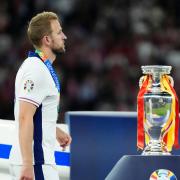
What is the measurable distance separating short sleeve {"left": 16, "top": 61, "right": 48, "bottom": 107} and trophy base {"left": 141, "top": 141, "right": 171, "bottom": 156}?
0.53m

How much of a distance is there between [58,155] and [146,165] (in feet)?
4.14

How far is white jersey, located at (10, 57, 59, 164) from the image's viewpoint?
3.87 m

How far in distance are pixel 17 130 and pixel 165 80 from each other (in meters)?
0.73

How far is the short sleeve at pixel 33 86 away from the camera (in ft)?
12.6

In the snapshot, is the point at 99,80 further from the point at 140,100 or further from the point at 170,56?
the point at 140,100

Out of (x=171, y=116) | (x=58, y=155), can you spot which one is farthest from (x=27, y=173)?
(x=58, y=155)

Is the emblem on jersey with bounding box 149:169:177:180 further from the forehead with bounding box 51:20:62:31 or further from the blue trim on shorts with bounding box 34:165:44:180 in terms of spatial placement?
the forehead with bounding box 51:20:62:31

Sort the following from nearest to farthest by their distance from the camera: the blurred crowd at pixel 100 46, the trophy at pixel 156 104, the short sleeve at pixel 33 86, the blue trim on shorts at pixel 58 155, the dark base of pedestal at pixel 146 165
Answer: the dark base of pedestal at pixel 146 165
the short sleeve at pixel 33 86
the trophy at pixel 156 104
the blue trim on shorts at pixel 58 155
the blurred crowd at pixel 100 46

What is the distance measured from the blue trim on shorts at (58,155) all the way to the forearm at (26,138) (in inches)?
43.9

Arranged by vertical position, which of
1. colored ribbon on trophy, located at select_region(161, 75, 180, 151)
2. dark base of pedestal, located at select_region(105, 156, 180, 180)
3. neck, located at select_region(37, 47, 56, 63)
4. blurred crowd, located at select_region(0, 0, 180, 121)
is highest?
blurred crowd, located at select_region(0, 0, 180, 121)

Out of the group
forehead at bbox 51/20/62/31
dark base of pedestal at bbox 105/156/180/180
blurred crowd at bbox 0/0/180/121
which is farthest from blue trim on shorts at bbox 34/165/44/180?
blurred crowd at bbox 0/0/180/121

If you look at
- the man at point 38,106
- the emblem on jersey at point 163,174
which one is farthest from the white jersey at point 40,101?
the emblem on jersey at point 163,174

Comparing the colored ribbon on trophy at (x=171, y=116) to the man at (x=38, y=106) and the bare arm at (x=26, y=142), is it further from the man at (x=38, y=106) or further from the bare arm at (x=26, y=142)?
the bare arm at (x=26, y=142)

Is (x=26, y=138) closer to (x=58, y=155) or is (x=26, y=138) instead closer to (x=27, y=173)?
(x=27, y=173)
